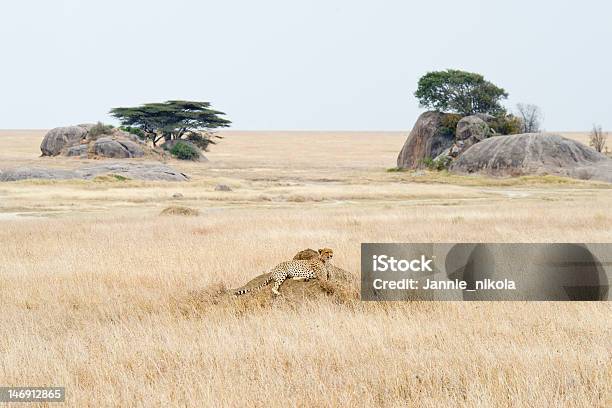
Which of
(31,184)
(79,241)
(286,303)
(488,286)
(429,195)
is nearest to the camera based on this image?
(286,303)

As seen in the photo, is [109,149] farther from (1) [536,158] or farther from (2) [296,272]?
(2) [296,272]

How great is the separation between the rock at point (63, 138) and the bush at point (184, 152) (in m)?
10.4

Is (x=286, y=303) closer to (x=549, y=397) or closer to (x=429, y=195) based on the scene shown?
(x=549, y=397)

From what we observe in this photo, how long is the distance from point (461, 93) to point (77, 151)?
41.5 meters

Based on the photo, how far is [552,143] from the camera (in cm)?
5403

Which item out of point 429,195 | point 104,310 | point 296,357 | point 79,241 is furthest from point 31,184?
point 296,357

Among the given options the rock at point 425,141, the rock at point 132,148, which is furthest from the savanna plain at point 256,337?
the rock at point 132,148

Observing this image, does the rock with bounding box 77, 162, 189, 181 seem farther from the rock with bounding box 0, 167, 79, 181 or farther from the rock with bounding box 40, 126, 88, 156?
the rock with bounding box 40, 126, 88, 156

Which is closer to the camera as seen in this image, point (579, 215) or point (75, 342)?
point (75, 342)

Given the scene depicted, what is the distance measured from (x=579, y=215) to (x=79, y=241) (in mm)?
16074

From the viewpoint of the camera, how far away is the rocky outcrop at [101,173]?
4700cm

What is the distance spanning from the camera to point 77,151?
7450 centimetres

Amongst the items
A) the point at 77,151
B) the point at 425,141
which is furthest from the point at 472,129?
the point at 77,151

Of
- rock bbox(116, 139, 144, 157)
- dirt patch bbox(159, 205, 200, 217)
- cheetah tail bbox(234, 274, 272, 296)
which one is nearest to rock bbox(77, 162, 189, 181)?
rock bbox(116, 139, 144, 157)
